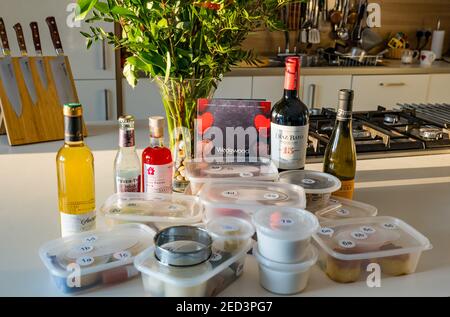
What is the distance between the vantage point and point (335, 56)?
3588 mm

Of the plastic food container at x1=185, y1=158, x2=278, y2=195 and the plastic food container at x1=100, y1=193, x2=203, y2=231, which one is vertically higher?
the plastic food container at x1=185, y1=158, x2=278, y2=195

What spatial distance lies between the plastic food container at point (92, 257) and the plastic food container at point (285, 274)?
215 millimetres

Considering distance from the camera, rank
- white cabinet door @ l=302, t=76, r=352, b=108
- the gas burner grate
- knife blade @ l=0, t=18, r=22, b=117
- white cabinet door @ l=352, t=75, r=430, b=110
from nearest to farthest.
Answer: knife blade @ l=0, t=18, r=22, b=117 → the gas burner grate → white cabinet door @ l=302, t=76, r=352, b=108 → white cabinet door @ l=352, t=75, r=430, b=110

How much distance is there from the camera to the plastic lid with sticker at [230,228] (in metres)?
0.87

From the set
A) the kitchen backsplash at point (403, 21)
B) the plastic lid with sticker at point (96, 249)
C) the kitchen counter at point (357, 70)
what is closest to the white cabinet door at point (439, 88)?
the kitchen counter at point (357, 70)

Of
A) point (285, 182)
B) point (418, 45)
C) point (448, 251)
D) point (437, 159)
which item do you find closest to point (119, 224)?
point (285, 182)

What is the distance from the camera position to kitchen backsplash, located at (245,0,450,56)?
377 cm

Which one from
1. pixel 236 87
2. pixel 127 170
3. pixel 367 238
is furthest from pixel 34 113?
pixel 236 87

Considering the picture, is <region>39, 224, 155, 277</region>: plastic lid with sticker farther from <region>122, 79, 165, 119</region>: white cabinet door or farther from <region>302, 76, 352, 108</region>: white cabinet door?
<region>302, 76, 352, 108</region>: white cabinet door

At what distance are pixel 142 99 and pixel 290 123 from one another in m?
2.18

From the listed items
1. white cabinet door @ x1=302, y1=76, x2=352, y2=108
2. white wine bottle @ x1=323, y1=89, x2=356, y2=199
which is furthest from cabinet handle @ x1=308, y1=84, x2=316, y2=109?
white wine bottle @ x1=323, y1=89, x2=356, y2=199

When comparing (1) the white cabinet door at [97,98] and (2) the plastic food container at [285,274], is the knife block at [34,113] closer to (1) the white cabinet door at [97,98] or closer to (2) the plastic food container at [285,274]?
(2) the plastic food container at [285,274]

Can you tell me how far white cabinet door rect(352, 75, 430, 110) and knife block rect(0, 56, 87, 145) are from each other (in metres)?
2.23
